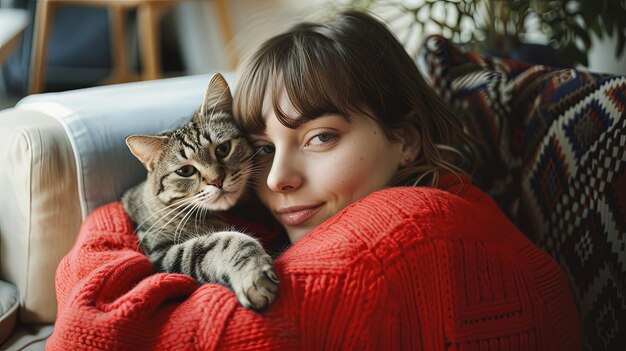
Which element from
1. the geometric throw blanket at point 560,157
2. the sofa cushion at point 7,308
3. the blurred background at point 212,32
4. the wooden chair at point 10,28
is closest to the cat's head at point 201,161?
the blurred background at point 212,32

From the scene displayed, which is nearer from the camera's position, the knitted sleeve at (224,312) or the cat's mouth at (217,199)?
the knitted sleeve at (224,312)

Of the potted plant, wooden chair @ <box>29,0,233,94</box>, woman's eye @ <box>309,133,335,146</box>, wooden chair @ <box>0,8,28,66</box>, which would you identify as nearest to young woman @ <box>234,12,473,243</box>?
woman's eye @ <box>309,133,335,146</box>

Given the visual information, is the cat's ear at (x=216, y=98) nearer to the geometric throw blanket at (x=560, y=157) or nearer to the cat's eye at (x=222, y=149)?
the cat's eye at (x=222, y=149)

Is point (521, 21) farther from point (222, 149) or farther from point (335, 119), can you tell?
point (222, 149)

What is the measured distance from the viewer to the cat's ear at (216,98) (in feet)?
3.48

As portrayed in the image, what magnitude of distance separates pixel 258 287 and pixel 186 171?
41 cm

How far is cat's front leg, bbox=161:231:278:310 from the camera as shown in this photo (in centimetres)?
73

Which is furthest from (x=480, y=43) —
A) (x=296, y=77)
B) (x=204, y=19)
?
(x=204, y=19)

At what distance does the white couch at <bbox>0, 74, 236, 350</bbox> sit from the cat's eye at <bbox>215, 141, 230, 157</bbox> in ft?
0.63

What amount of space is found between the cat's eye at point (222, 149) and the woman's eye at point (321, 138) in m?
0.19

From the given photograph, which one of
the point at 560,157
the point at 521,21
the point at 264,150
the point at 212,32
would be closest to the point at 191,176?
the point at 264,150

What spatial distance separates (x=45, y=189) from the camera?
3.36 ft

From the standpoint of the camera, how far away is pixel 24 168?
102 centimetres

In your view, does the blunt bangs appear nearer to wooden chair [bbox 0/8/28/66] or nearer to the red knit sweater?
the red knit sweater
